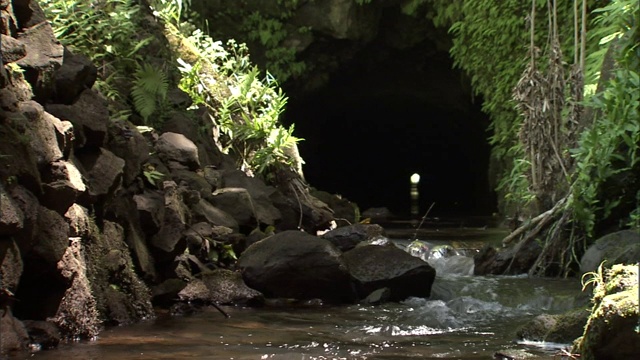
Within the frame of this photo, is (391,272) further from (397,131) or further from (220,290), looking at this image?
(397,131)

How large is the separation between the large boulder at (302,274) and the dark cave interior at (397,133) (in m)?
9.61

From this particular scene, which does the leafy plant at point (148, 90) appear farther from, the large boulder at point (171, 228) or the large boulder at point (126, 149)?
the large boulder at point (126, 149)

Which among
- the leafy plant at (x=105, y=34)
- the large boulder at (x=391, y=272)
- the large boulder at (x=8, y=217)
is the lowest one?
the large boulder at (x=391, y=272)

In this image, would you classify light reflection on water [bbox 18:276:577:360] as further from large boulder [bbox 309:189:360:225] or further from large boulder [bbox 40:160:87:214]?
large boulder [bbox 309:189:360:225]

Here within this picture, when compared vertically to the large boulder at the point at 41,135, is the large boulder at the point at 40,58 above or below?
above

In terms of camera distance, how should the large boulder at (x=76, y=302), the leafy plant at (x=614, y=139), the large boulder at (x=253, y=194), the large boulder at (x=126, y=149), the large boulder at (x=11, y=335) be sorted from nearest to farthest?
the large boulder at (x=11, y=335)
the large boulder at (x=76, y=302)
the large boulder at (x=126, y=149)
the leafy plant at (x=614, y=139)
the large boulder at (x=253, y=194)

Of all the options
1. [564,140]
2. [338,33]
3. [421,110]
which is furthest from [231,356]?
[421,110]

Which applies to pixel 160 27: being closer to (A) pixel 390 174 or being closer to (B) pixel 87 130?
(B) pixel 87 130

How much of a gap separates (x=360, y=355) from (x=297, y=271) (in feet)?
8.05

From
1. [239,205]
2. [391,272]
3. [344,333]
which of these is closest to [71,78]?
[344,333]

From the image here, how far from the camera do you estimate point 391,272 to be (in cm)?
763

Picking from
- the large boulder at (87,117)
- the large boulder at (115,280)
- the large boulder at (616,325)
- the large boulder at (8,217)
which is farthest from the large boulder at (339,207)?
the large boulder at (616,325)

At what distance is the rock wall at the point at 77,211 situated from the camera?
194 inches

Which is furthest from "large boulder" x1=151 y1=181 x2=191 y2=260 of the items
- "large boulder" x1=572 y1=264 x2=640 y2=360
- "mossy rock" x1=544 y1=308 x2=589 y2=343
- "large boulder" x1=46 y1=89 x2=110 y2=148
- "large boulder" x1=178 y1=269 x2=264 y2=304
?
"large boulder" x1=572 y1=264 x2=640 y2=360
